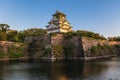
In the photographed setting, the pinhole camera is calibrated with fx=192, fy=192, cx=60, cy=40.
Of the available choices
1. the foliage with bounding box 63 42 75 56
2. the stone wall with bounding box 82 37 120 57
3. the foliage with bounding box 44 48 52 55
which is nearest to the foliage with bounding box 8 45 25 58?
the foliage with bounding box 44 48 52 55

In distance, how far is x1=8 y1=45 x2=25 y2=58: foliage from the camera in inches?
1531

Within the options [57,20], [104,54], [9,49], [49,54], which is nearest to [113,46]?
[104,54]

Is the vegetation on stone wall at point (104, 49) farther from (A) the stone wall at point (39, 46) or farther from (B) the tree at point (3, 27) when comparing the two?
(B) the tree at point (3, 27)

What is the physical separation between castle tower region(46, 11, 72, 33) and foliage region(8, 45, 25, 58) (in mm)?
11666

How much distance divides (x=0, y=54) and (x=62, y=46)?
12.9 m

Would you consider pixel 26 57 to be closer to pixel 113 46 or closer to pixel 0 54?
pixel 0 54

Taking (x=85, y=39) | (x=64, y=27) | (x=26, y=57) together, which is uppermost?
(x=64, y=27)

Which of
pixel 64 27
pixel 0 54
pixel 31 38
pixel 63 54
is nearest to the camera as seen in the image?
pixel 0 54

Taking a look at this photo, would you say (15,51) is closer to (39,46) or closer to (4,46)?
(4,46)

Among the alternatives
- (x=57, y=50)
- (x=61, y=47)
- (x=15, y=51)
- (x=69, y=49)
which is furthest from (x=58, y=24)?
(x=15, y=51)

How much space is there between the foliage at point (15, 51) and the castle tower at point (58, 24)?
38.3 feet

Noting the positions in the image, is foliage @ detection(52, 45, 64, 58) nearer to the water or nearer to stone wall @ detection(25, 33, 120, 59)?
stone wall @ detection(25, 33, 120, 59)

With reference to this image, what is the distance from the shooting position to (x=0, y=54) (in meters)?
37.6

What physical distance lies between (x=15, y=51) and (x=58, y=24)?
14633 millimetres
